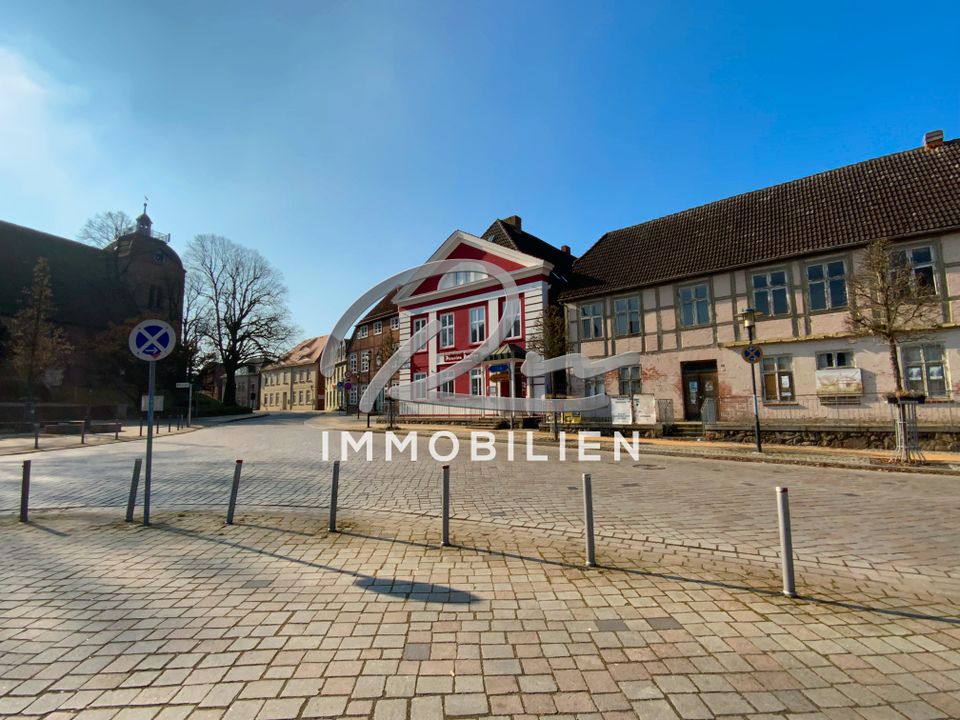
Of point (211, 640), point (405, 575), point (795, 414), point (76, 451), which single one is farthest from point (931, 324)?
point (76, 451)

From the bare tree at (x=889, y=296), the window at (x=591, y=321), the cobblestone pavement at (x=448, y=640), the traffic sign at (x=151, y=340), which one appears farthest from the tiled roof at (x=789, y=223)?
the traffic sign at (x=151, y=340)

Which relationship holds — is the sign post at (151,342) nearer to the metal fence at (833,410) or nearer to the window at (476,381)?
the metal fence at (833,410)

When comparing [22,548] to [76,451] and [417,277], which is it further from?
[417,277]

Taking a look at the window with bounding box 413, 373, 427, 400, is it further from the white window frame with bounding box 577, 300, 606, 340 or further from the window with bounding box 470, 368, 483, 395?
the white window frame with bounding box 577, 300, 606, 340

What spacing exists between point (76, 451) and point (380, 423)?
15790 mm

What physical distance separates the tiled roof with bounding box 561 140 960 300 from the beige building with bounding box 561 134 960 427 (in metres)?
0.06

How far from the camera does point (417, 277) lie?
33500mm

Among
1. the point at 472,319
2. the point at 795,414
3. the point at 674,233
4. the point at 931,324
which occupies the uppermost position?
the point at 674,233

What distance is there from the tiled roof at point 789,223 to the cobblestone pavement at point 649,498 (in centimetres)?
1027

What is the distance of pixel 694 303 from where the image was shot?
69.3 ft

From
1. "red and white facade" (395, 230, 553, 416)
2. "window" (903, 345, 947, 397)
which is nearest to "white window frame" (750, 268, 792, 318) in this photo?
"window" (903, 345, 947, 397)

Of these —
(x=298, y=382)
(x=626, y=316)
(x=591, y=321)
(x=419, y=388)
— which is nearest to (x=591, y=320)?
(x=591, y=321)

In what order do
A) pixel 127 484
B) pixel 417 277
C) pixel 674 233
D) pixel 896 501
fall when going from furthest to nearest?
pixel 417 277
pixel 674 233
pixel 127 484
pixel 896 501

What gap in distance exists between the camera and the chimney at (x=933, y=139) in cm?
1822
